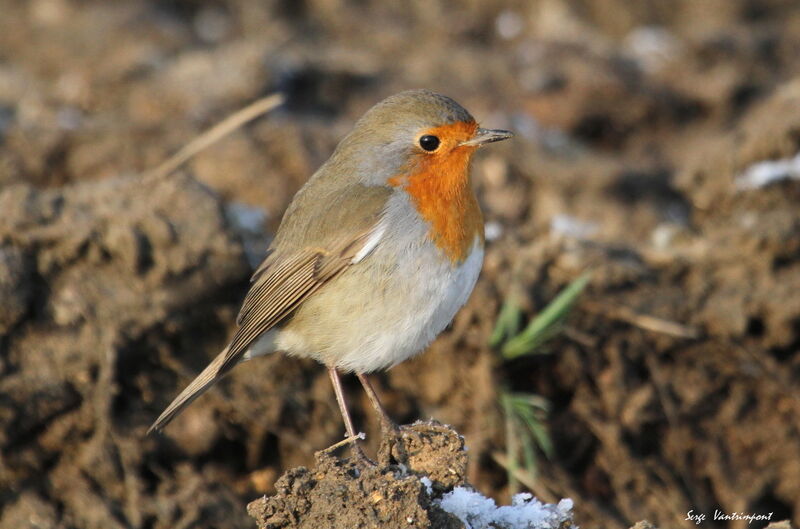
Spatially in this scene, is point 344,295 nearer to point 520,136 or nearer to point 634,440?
point 634,440

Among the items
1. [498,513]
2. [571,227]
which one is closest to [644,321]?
[571,227]

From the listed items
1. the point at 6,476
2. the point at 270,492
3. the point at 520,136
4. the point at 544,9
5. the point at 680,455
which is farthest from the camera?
the point at 544,9

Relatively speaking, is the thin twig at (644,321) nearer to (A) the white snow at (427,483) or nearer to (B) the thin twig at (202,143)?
(B) the thin twig at (202,143)

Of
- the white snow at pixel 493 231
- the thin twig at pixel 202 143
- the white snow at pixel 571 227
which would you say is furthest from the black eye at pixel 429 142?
the white snow at pixel 571 227

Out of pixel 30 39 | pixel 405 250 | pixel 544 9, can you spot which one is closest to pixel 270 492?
pixel 405 250

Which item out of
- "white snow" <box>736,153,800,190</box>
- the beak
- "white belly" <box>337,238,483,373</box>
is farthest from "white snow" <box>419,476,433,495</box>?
"white snow" <box>736,153,800,190</box>

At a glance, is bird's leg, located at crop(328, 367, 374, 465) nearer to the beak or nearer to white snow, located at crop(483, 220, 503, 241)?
the beak
